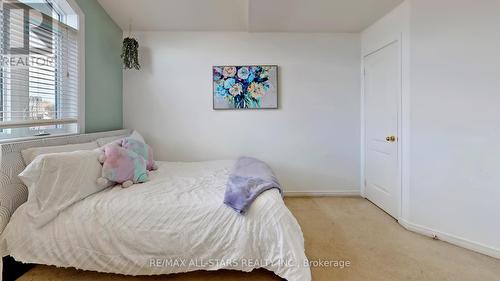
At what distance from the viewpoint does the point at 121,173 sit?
71.3 inches

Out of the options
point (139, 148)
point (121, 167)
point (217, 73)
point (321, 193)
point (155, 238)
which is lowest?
point (321, 193)

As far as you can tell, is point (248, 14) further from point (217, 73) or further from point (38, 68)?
point (38, 68)

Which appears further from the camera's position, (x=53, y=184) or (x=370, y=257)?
(x=370, y=257)

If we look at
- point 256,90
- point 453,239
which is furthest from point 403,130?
point 256,90

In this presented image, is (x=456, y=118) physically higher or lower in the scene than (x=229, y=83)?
lower

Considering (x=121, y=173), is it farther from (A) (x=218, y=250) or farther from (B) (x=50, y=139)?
(A) (x=218, y=250)

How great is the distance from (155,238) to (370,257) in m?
1.60

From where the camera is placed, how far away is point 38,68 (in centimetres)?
193

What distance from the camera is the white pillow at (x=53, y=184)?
4.78ft

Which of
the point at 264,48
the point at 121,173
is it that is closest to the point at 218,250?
the point at 121,173

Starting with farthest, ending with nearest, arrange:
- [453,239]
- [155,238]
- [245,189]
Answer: [453,239]
[245,189]
[155,238]

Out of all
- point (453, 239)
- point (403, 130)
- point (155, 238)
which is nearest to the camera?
point (155, 238)

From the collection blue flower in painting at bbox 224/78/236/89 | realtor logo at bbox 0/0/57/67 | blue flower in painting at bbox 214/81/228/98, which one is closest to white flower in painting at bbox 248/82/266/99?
blue flower in painting at bbox 224/78/236/89

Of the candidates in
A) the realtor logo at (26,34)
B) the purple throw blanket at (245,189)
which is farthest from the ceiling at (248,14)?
the purple throw blanket at (245,189)
